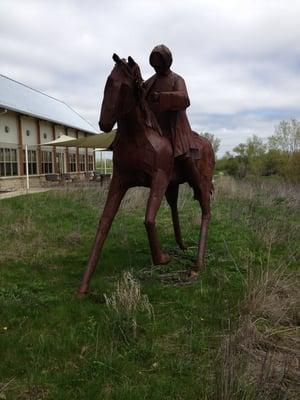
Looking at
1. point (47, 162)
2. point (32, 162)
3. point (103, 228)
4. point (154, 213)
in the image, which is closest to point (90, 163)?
point (47, 162)

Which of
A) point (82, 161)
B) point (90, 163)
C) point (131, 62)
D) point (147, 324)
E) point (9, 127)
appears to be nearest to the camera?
point (147, 324)

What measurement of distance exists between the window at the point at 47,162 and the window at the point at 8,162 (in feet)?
12.1

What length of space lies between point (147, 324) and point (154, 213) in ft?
4.24

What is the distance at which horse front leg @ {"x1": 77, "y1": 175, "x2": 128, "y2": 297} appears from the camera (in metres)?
4.62

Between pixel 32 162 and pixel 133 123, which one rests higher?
pixel 133 123

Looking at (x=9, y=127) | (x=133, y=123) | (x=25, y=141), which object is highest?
(x=9, y=127)

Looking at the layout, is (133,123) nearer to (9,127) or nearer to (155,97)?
(155,97)

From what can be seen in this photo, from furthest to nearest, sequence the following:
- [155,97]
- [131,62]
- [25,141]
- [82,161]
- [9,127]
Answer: [82,161], [25,141], [9,127], [155,97], [131,62]

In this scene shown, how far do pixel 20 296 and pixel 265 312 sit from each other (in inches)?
95.9

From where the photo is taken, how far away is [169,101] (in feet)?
16.4

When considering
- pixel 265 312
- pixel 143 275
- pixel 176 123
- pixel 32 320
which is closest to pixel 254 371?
pixel 265 312

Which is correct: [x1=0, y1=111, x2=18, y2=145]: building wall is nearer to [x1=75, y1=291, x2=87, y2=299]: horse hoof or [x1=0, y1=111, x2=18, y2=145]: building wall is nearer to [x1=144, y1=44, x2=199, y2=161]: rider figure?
[x1=144, y1=44, x2=199, y2=161]: rider figure

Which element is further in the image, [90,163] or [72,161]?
[90,163]

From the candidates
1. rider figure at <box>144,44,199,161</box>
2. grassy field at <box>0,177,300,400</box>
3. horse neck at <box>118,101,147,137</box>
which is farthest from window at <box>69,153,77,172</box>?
horse neck at <box>118,101,147,137</box>
